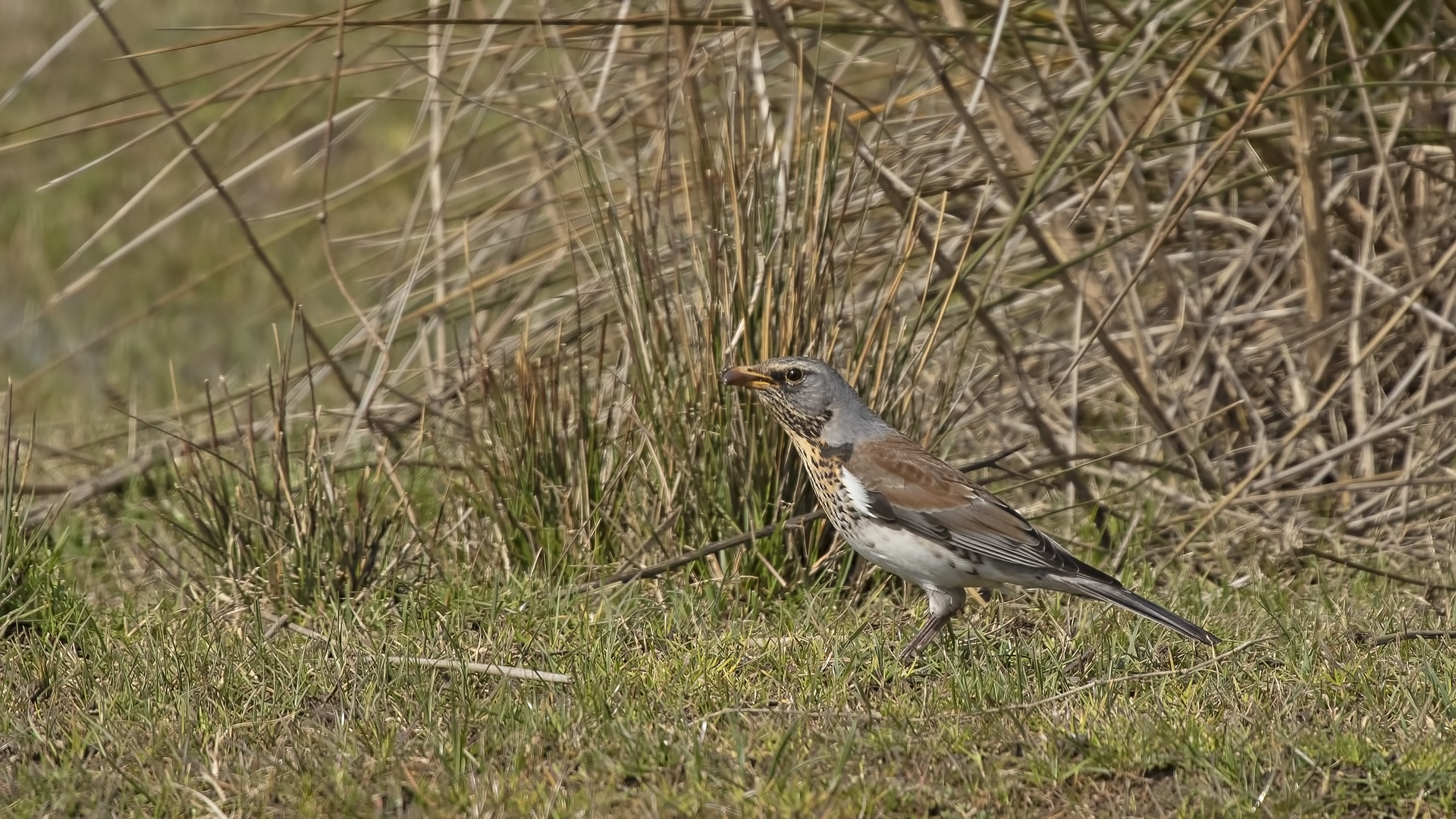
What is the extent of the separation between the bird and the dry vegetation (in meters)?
0.19

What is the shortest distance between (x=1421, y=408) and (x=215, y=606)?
12.7 feet

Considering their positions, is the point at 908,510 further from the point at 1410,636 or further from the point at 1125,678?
the point at 1410,636

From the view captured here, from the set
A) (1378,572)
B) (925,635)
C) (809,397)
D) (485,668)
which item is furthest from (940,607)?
(1378,572)

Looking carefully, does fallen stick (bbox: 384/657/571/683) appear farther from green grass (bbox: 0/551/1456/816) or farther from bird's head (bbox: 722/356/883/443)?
bird's head (bbox: 722/356/883/443)

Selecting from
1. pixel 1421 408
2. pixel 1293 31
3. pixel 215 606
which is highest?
pixel 1293 31

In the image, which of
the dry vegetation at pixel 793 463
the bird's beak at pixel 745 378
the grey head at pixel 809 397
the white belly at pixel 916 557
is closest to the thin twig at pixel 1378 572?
the dry vegetation at pixel 793 463

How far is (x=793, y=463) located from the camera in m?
4.93

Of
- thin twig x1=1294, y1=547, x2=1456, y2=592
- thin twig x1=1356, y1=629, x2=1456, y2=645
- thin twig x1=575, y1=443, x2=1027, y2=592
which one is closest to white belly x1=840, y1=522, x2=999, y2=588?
thin twig x1=575, y1=443, x2=1027, y2=592

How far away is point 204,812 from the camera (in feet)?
11.2

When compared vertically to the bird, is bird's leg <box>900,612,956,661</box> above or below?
below

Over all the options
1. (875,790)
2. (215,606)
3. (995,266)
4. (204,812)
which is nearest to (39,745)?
(204,812)

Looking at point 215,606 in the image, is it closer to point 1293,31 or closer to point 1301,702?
point 1301,702

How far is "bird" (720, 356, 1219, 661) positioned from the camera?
4246 mm

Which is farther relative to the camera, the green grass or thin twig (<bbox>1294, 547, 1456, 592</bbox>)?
thin twig (<bbox>1294, 547, 1456, 592</bbox>)
